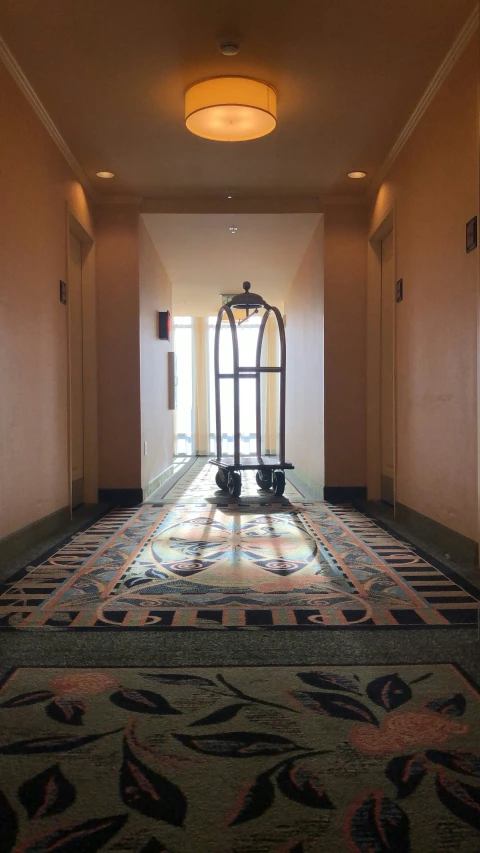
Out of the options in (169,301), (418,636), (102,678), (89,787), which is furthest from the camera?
(169,301)

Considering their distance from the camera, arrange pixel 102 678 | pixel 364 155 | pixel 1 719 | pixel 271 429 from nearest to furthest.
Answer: pixel 1 719 → pixel 102 678 → pixel 364 155 → pixel 271 429

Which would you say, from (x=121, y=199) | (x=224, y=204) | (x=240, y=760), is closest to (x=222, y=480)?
(x=224, y=204)

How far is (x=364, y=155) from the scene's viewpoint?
487 centimetres

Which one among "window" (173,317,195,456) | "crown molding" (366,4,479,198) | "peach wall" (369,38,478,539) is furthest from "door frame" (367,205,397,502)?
"window" (173,317,195,456)

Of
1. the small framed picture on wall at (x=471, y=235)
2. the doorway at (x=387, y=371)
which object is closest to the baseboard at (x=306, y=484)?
the doorway at (x=387, y=371)

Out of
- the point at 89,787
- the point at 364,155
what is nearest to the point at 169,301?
the point at 364,155

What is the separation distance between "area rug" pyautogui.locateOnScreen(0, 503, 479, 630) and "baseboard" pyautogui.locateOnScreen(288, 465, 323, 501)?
176cm

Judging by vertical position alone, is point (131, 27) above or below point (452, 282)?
above

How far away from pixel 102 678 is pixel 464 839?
1.04 metres

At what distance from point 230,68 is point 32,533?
3032mm

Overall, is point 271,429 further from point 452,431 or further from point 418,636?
point 418,636

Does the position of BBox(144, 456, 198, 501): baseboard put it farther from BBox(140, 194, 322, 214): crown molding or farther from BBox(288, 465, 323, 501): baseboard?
BBox(140, 194, 322, 214): crown molding

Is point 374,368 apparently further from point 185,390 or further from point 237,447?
point 185,390

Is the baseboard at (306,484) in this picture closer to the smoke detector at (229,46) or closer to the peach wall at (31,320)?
the peach wall at (31,320)
